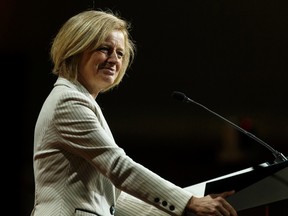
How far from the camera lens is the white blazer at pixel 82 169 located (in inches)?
55.5

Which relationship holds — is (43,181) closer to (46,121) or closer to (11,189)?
(46,121)

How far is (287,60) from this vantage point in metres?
3.28

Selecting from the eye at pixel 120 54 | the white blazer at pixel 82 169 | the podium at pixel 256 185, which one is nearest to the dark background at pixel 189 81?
the eye at pixel 120 54

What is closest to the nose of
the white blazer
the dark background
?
the white blazer

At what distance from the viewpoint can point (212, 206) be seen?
1.36 m

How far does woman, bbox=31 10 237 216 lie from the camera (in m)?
1.40

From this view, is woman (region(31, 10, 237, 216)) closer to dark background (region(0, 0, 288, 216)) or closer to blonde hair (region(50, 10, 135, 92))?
blonde hair (region(50, 10, 135, 92))

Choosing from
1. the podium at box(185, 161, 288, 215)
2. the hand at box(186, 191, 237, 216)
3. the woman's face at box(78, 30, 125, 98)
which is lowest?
the hand at box(186, 191, 237, 216)

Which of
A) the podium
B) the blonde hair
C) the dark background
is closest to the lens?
the podium

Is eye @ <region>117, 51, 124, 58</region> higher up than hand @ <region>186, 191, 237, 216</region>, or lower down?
higher up

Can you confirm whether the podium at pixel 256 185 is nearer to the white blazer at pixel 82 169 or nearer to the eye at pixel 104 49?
the white blazer at pixel 82 169

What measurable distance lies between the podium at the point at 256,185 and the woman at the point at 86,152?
1.0 inches

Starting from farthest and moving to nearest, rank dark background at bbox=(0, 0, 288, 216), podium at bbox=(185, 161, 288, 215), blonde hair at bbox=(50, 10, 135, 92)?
dark background at bbox=(0, 0, 288, 216)
blonde hair at bbox=(50, 10, 135, 92)
podium at bbox=(185, 161, 288, 215)

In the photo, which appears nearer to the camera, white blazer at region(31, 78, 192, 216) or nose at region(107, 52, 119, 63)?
white blazer at region(31, 78, 192, 216)
